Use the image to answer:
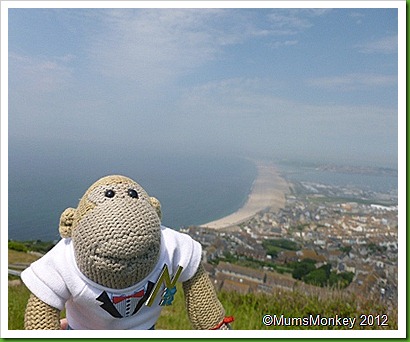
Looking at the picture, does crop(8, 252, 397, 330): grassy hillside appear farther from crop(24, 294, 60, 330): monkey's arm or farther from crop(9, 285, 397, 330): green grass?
crop(24, 294, 60, 330): monkey's arm

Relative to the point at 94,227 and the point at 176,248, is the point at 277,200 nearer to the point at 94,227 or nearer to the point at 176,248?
the point at 176,248

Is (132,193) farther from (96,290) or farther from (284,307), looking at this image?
(284,307)

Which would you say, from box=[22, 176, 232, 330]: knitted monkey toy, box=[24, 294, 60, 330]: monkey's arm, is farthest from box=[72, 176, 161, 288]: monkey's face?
box=[24, 294, 60, 330]: monkey's arm

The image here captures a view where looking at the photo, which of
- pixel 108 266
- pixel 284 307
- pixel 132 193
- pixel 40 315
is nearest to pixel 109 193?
pixel 132 193

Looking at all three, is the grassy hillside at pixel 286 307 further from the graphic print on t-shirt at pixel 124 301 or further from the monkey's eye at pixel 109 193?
the monkey's eye at pixel 109 193

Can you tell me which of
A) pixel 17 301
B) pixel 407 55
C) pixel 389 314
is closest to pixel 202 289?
pixel 17 301

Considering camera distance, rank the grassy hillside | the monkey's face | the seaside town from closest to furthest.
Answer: the monkey's face → the grassy hillside → the seaside town
